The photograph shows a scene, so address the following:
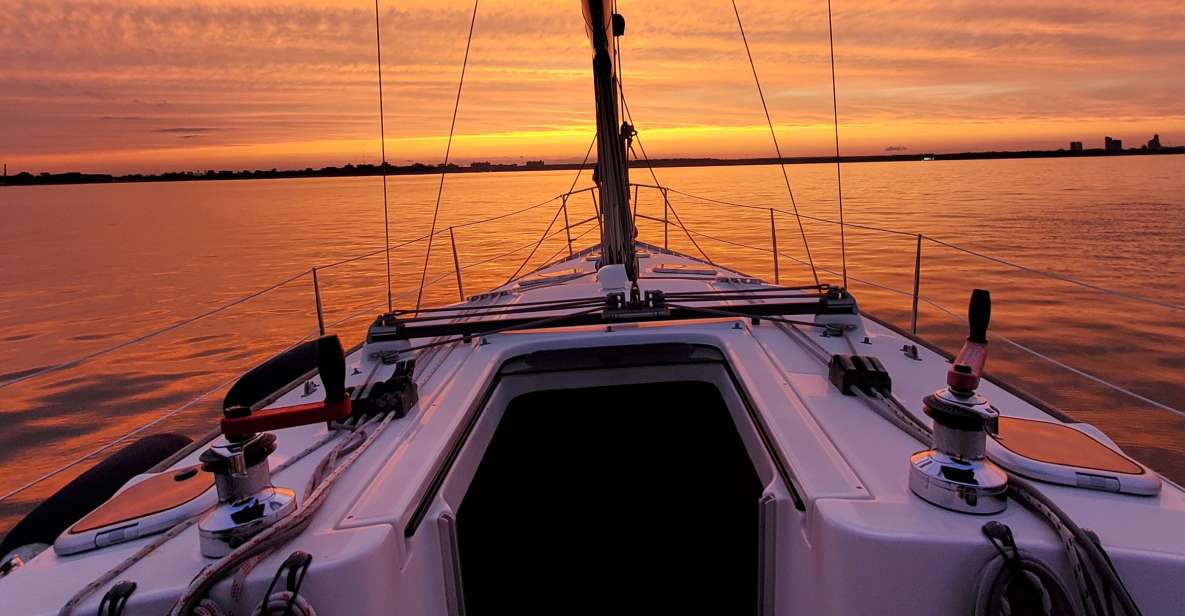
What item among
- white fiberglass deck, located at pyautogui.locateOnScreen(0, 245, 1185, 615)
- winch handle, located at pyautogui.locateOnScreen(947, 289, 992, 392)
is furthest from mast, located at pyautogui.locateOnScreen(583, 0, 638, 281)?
winch handle, located at pyautogui.locateOnScreen(947, 289, 992, 392)

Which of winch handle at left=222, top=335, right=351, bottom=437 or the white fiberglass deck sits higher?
winch handle at left=222, top=335, right=351, bottom=437

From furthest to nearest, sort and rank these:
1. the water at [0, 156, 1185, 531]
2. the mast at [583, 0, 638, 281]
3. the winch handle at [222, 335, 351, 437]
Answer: the water at [0, 156, 1185, 531]
the mast at [583, 0, 638, 281]
the winch handle at [222, 335, 351, 437]

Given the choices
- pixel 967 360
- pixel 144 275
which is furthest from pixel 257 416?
pixel 144 275

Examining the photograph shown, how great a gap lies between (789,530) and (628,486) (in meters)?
1.61

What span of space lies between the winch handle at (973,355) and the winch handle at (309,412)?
1103 millimetres

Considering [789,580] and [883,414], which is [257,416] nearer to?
[789,580]

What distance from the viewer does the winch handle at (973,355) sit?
3.76 ft

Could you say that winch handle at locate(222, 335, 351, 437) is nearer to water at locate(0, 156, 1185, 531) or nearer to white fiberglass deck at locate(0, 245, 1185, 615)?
white fiberglass deck at locate(0, 245, 1185, 615)

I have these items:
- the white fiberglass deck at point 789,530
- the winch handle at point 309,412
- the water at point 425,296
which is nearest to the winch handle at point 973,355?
the white fiberglass deck at point 789,530

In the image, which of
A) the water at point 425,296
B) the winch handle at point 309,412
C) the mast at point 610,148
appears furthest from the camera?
the water at point 425,296

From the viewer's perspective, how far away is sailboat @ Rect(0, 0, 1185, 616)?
3.66ft

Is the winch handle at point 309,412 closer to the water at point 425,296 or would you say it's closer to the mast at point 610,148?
the mast at point 610,148

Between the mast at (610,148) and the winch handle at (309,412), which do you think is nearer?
the winch handle at (309,412)

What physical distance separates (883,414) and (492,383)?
1.30 m
